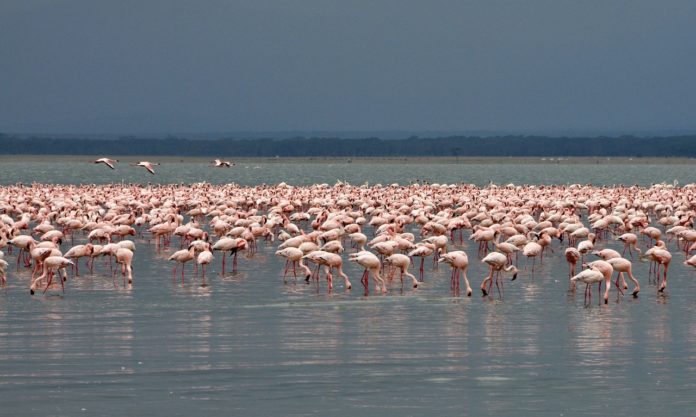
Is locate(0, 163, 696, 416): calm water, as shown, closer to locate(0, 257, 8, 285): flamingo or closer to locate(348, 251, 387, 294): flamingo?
locate(0, 257, 8, 285): flamingo

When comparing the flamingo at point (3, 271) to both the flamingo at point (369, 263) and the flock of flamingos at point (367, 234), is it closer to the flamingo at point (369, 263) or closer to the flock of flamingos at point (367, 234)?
the flock of flamingos at point (367, 234)

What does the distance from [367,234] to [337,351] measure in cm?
2186

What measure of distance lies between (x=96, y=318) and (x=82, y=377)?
5169 millimetres

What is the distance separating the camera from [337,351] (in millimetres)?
18625

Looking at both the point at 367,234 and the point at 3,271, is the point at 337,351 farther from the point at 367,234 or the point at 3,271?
the point at 367,234

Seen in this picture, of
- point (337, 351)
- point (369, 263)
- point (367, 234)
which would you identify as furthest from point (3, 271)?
point (367, 234)

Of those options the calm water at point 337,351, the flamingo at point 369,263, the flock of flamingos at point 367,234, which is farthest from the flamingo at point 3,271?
the flamingo at point 369,263

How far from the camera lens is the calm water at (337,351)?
15.3m

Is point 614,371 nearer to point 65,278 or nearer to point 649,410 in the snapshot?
point 649,410

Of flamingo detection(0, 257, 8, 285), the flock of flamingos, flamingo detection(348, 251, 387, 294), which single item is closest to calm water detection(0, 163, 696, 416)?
flamingo detection(0, 257, 8, 285)

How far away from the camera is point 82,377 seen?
16562 millimetres

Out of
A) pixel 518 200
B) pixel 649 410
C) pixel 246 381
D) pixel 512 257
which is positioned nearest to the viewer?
pixel 649 410

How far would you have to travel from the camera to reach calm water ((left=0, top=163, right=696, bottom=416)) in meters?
15.3

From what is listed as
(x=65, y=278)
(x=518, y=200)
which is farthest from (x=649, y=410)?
(x=518, y=200)
